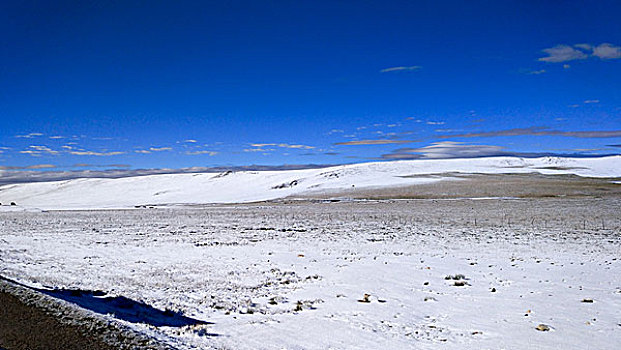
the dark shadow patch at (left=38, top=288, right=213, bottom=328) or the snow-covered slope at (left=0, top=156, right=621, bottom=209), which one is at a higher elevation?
the snow-covered slope at (left=0, top=156, right=621, bottom=209)

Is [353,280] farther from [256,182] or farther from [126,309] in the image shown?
[256,182]

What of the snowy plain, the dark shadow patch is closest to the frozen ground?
the snowy plain

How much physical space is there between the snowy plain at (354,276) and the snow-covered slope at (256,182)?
42.7 meters

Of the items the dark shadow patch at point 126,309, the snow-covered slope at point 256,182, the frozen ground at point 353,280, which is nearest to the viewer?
the frozen ground at point 353,280

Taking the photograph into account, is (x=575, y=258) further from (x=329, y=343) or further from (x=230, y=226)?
(x=230, y=226)

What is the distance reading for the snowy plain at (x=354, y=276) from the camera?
776cm

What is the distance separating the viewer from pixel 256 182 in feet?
301

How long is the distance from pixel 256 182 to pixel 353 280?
263 ft

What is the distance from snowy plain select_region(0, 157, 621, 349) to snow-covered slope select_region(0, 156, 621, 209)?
42.7m

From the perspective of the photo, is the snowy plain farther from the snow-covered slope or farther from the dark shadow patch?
the snow-covered slope

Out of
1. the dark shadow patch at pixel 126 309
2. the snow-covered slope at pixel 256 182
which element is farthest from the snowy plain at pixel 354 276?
the snow-covered slope at pixel 256 182

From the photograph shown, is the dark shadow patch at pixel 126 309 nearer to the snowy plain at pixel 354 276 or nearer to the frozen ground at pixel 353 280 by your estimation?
the frozen ground at pixel 353 280

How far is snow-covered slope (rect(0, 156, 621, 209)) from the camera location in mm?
74000

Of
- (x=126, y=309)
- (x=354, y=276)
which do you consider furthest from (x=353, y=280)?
(x=126, y=309)
